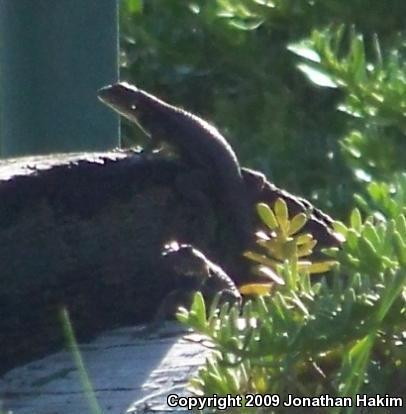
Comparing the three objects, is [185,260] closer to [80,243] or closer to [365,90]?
[80,243]

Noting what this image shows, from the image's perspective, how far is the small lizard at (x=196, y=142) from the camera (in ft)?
7.84

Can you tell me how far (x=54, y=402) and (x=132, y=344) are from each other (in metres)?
0.26

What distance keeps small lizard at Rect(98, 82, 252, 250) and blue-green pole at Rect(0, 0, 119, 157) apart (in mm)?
55

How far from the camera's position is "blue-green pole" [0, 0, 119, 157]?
2449 mm

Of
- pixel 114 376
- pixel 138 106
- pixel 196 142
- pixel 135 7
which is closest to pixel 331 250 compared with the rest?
pixel 114 376

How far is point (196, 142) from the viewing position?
3.03 meters

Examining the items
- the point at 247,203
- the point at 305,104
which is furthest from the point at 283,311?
the point at 305,104

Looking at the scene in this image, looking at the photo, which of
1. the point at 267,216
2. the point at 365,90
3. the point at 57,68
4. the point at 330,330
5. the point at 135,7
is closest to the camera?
the point at 330,330

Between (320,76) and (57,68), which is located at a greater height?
(320,76)

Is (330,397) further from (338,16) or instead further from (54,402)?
(338,16)

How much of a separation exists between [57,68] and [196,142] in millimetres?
640

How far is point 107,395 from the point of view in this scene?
180 cm

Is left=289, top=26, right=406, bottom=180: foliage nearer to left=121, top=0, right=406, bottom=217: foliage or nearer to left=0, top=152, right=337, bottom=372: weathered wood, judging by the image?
left=0, top=152, right=337, bottom=372: weathered wood

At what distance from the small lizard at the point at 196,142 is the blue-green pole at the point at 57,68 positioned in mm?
55
